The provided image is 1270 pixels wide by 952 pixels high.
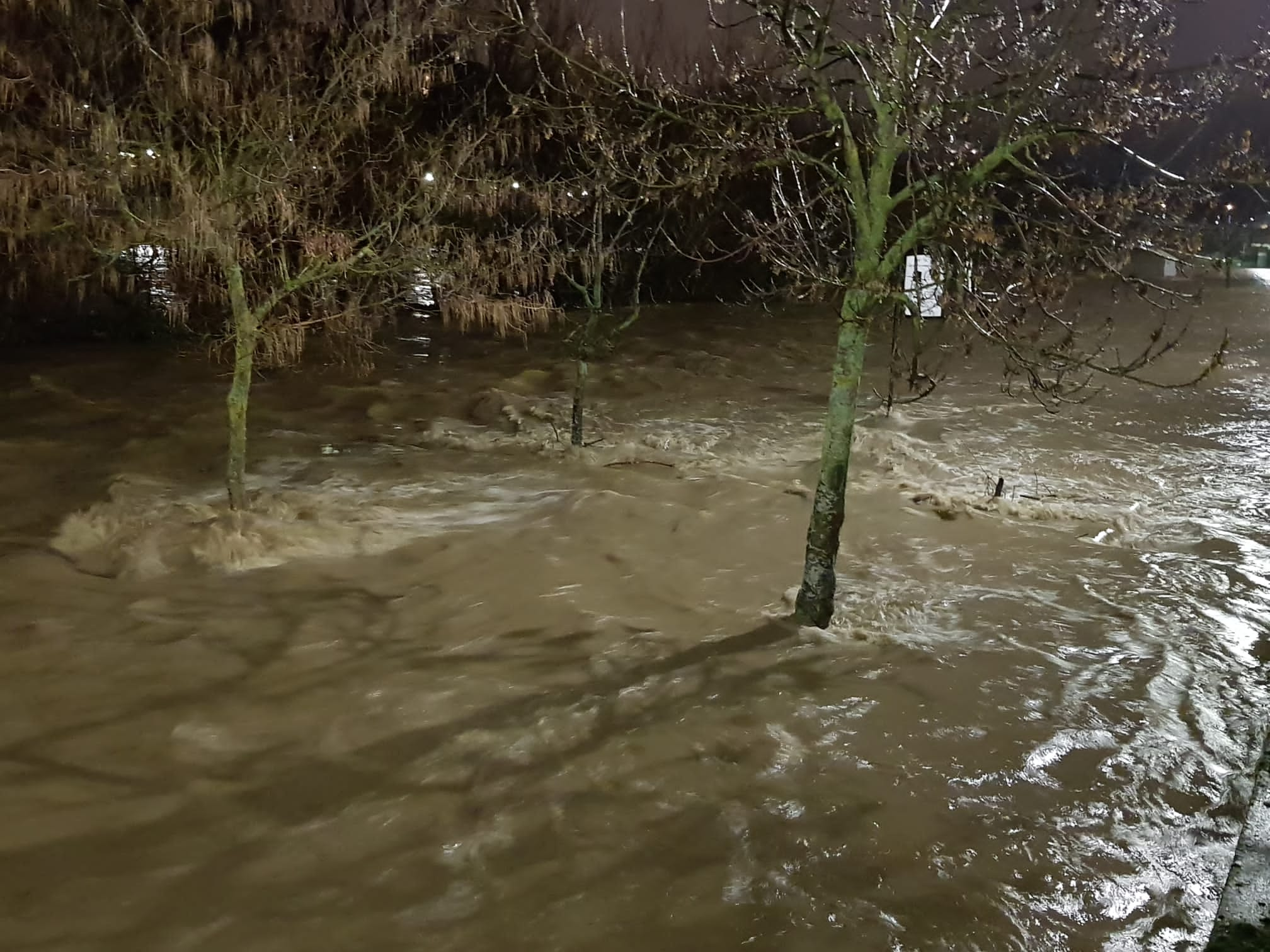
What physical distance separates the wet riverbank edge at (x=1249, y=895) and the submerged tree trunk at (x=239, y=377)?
7305 mm

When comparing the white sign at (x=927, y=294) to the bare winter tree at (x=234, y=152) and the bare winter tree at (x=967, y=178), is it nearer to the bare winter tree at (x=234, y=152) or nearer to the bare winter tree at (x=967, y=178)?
the bare winter tree at (x=967, y=178)

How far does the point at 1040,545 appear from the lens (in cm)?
891

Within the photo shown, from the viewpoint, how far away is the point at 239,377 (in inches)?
330

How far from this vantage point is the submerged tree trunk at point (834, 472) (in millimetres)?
6332

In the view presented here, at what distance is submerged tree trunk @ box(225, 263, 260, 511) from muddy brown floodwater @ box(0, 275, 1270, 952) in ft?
1.50

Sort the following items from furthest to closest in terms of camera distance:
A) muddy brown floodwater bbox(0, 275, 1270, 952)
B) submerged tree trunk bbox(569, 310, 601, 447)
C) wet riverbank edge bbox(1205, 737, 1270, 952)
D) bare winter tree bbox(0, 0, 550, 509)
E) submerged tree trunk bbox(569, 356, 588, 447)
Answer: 1. submerged tree trunk bbox(569, 356, 588, 447)
2. submerged tree trunk bbox(569, 310, 601, 447)
3. bare winter tree bbox(0, 0, 550, 509)
4. muddy brown floodwater bbox(0, 275, 1270, 952)
5. wet riverbank edge bbox(1205, 737, 1270, 952)

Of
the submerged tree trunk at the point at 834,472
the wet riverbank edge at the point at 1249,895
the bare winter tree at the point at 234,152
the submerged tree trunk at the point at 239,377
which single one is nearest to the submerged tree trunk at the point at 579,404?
Result: the bare winter tree at the point at 234,152

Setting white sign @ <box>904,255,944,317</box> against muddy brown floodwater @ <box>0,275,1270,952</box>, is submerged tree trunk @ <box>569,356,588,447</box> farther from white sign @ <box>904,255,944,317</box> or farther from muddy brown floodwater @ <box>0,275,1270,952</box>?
white sign @ <box>904,255,944,317</box>

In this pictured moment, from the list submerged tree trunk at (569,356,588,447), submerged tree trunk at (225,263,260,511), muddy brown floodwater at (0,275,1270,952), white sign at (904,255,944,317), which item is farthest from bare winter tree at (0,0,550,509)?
white sign at (904,255,944,317)

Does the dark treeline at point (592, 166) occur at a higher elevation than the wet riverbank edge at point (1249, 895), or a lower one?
higher

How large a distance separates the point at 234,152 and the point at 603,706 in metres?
5.44

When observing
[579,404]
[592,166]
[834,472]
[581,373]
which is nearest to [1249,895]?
[834,472]

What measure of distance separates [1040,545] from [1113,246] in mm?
3993

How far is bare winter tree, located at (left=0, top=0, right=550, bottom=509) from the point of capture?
720 centimetres
